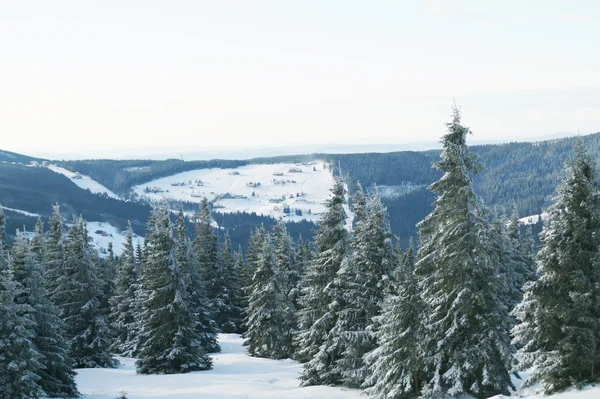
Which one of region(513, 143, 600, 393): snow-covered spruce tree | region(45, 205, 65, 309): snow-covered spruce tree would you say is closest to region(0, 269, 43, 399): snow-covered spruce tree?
region(45, 205, 65, 309): snow-covered spruce tree

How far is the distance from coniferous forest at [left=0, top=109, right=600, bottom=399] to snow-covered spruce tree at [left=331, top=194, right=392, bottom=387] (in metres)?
0.08

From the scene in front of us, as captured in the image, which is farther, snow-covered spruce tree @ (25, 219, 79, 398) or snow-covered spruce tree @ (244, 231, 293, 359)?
snow-covered spruce tree @ (244, 231, 293, 359)

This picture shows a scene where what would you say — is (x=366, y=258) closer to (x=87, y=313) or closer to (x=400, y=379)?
(x=400, y=379)

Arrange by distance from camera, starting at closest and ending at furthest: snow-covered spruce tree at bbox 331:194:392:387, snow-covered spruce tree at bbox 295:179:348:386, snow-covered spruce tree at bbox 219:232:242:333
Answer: snow-covered spruce tree at bbox 331:194:392:387 → snow-covered spruce tree at bbox 295:179:348:386 → snow-covered spruce tree at bbox 219:232:242:333

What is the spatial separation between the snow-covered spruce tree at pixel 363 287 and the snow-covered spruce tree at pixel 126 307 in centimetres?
2797

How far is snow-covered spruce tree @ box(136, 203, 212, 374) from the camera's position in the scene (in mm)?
39719

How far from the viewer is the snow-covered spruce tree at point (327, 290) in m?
33.0

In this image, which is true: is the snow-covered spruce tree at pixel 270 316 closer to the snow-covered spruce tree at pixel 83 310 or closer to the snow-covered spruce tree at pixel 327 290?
the snow-covered spruce tree at pixel 83 310

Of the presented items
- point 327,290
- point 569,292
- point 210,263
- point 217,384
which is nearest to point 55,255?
point 210,263

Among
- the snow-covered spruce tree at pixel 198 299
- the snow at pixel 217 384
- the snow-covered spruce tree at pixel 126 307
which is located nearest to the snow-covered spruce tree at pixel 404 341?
the snow at pixel 217 384

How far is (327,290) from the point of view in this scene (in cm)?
3281

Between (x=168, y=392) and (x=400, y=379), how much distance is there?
14468mm

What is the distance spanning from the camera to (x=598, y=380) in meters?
20.2

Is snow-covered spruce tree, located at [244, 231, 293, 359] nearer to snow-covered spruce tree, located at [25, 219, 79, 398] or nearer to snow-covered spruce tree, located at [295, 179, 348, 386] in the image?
snow-covered spruce tree, located at [295, 179, 348, 386]
